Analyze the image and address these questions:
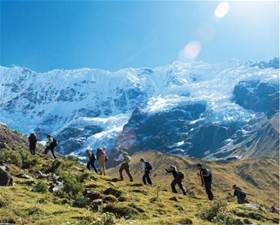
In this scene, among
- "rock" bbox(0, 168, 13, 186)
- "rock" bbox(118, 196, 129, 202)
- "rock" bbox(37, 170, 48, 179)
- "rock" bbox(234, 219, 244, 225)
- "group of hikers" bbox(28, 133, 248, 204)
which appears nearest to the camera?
"rock" bbox(234, 219, 244, 225)

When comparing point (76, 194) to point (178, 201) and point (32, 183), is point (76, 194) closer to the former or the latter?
point (32, 183)

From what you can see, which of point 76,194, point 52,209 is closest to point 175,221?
point 52,209

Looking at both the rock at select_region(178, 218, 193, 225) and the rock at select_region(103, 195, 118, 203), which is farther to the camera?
the rock at select_region(103, 195, 118, 203)

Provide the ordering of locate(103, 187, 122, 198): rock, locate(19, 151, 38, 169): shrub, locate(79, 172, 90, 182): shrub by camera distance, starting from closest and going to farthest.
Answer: locate(103, 187, 122, 198): rock
locate(79, 172, 90, 182): shrub
locate(19, 151, 38, 169): shrub

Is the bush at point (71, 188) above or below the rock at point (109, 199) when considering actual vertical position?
above

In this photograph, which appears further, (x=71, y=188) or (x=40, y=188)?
(x=71, y=188)

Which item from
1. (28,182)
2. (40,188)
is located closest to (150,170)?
(28,182)

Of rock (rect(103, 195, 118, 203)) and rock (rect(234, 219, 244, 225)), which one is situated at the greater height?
rock (rect(103, 195, 118, 203))

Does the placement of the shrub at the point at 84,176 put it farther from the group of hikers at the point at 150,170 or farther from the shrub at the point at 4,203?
the shrub at the point at 4,203

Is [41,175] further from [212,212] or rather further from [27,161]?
[212,212]

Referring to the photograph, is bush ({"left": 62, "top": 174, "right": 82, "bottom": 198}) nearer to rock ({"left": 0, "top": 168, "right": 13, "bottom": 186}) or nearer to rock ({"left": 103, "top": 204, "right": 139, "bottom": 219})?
rock ({"left": 0, "top": 168, "right": 13, "bottom": 186})

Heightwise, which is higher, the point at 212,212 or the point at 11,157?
the point at 11,157

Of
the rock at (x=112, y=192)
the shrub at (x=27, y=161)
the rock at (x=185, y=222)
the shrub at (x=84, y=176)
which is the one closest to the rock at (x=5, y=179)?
the rock at (x=112, y=192)

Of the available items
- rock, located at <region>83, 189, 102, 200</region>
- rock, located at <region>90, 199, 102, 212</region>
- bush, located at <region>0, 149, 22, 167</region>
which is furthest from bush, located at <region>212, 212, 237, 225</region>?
bush, located at <region>0, 149, 22, 167</region>
